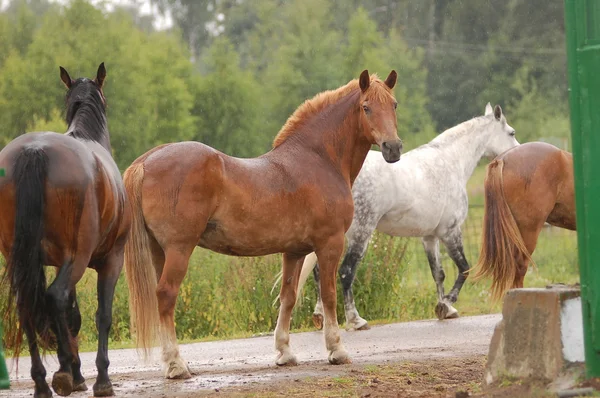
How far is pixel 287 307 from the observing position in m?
8.58

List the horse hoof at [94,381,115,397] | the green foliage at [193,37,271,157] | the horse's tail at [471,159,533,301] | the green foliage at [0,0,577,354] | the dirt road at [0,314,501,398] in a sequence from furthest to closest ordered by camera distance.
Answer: the green foliage at [193,37,271,157] → the green foliage at [0,0,577,354] → the horse's tail at [471,159,533,301] → the dirt road at [0,314,501,398] → the horse hoof at [94,381,115,397]

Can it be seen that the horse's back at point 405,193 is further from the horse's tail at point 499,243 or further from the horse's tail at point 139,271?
the horse's tail at point 139,271

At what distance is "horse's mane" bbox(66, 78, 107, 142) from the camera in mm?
7469

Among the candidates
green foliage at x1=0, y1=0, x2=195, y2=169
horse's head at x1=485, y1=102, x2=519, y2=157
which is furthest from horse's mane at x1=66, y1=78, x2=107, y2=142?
green foliage at x1=0, y1=0, x2=195, y2=169

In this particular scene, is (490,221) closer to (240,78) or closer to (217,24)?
(240,78)

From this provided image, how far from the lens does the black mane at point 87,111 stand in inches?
294

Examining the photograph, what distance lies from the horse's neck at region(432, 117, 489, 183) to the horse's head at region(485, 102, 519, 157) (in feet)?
0.28

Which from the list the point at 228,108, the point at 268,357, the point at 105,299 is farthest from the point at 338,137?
the point at 228,108

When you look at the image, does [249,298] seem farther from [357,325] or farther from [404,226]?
[404,226]

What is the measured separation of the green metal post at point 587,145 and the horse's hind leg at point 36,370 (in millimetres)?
3305

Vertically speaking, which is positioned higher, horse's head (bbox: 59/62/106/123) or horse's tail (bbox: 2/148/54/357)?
horse's head (bbox: 59/62/106/123)

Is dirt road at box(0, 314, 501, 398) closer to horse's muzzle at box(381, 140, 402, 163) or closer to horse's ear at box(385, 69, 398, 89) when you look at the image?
horse's muzzle at box(381, 140, 402, 163)

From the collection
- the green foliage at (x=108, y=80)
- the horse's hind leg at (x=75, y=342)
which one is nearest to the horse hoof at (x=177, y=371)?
the horse's hind leg at (x=75, y=342)

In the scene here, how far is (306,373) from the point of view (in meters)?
7.71
